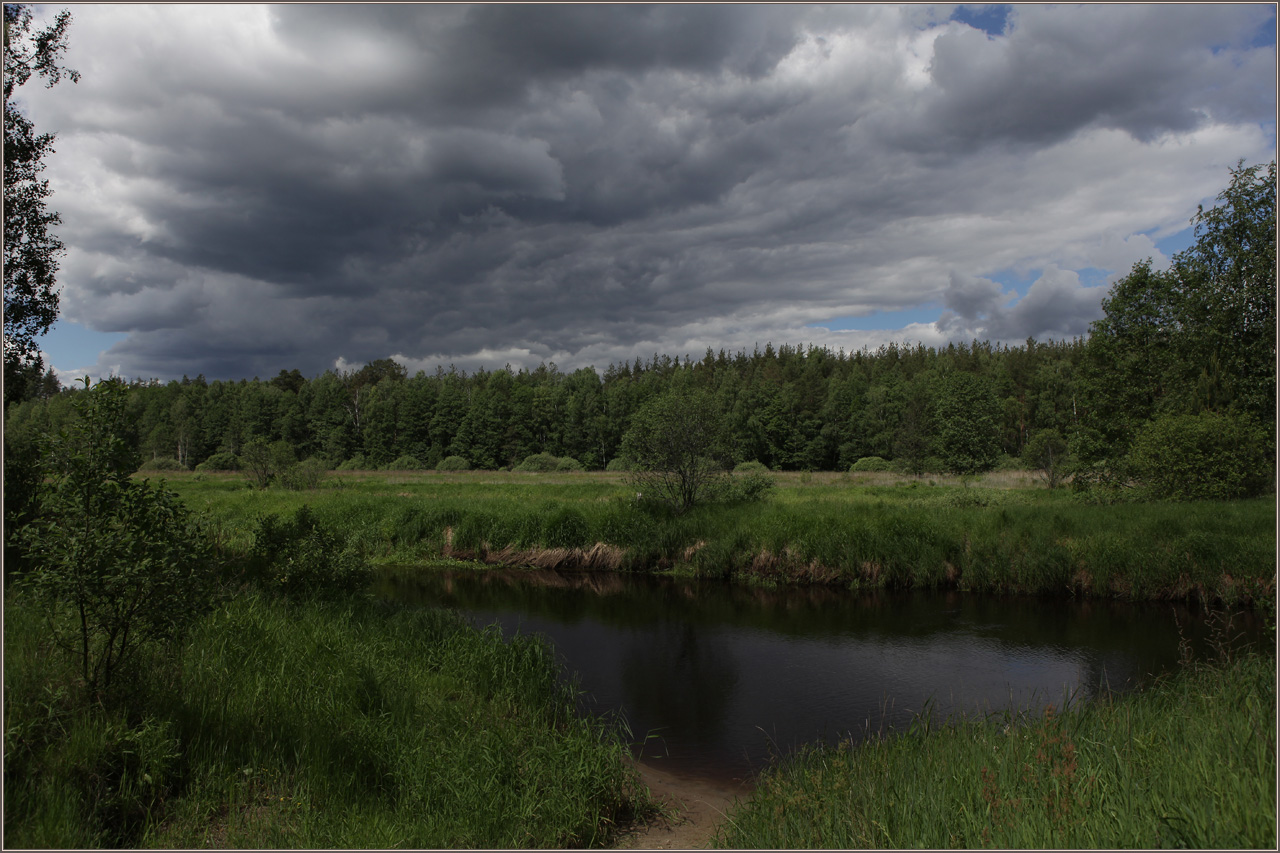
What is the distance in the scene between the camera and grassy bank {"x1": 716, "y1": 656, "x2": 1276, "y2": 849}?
430cm

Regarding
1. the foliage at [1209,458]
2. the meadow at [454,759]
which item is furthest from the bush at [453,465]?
the foliage at [1209,458]

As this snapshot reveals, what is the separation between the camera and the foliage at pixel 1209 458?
74.1ft

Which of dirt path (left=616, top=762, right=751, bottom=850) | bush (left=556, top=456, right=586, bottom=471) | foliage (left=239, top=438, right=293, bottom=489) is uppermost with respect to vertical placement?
foliage (left=239, top=438, right=293, bottom=489)

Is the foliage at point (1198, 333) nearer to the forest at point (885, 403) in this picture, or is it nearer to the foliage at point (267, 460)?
the forest at point (885, 403)

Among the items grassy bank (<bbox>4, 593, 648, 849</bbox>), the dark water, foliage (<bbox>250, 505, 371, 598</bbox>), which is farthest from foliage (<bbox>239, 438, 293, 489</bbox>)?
grassy bank (<bbox>4, 593, 648, 849</bbox>)

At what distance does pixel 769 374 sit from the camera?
341ft

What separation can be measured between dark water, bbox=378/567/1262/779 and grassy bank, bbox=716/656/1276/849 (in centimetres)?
166

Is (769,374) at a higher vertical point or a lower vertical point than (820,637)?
higher

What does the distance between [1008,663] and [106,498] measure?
14842mm

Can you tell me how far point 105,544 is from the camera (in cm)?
596

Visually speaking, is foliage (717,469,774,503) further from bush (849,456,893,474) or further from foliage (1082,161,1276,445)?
bush (849,456,893,474)

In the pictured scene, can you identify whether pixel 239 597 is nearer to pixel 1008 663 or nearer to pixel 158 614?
pixel 158 614

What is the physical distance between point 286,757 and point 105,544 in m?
2.80

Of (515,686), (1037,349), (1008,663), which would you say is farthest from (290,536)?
(1037,349)
